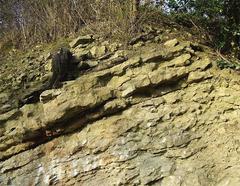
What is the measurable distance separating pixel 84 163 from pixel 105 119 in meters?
0.61

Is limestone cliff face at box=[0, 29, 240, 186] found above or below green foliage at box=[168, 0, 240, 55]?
below

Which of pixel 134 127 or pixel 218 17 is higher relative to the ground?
pixel 218 17

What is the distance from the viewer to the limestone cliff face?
17.9 feet

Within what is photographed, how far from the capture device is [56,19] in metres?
7.62

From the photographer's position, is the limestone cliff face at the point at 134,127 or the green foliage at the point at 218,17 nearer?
the limestone cliff face at the point at 134,127

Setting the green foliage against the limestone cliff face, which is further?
the green foliage

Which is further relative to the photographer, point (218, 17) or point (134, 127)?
point (218, 17)

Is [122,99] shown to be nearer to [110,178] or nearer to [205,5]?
[110,178]


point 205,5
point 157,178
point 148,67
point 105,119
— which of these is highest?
point 205,5

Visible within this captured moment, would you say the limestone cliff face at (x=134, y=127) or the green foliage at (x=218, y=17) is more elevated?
the green foliage at (x=218, y=17)

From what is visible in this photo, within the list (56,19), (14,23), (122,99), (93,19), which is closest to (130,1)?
(93,19)

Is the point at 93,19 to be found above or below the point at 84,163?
above

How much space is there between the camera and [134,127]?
18.5 feet

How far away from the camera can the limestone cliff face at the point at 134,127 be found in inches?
214
